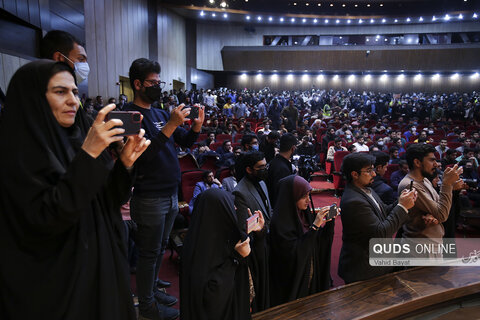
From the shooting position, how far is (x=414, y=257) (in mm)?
2582

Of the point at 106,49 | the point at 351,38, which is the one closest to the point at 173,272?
the point at 106,49

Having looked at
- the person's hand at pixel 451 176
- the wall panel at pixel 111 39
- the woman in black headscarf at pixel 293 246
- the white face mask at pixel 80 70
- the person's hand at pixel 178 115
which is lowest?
the woman in black headscarf at pixel 293 246

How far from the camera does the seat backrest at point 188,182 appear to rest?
4.29 meters

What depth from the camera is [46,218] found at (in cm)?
88

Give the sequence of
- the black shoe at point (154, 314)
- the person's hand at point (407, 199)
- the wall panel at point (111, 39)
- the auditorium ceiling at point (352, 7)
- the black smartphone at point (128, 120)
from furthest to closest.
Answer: the auditorium ceiling at point (352, 7) < the wall panel at point (111, 39) < the person's hand at point (407, 199) < the black shoe at point (154, 314) < the black smartphone at point (128, 120)

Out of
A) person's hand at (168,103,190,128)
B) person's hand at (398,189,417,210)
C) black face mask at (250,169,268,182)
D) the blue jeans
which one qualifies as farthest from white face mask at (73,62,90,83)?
person's hand at (398,189,417,210)

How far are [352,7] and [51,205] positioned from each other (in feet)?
68.3

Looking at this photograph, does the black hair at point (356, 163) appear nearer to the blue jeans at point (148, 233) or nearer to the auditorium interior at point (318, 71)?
the auditorium interior at point (318, 71)

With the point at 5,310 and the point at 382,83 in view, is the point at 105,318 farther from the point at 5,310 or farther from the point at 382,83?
the point at 382,83

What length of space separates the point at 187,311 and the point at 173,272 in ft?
5.63

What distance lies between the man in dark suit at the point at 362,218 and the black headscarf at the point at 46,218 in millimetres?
1651

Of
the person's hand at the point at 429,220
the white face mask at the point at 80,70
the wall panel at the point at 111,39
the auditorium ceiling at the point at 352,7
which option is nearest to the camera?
the white face mask at the point at 80,70

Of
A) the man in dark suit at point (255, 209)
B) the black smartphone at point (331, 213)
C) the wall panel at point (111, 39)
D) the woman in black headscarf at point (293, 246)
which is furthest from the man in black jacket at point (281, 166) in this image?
the wall panel at point (111, 39)

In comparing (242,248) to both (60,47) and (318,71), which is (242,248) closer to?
(60,47)
